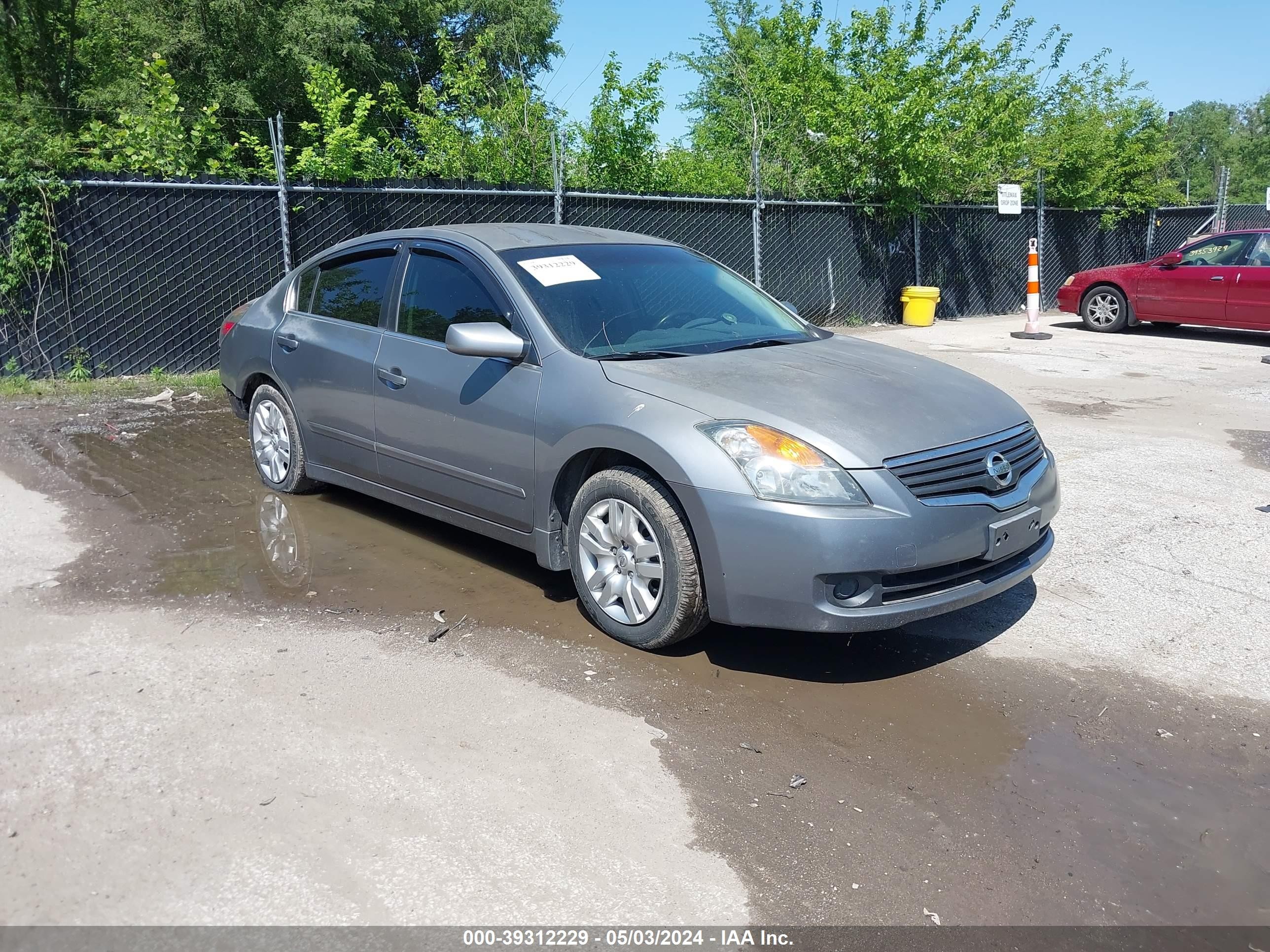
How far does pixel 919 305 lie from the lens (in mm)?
16016

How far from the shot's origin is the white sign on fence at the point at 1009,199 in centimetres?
1680

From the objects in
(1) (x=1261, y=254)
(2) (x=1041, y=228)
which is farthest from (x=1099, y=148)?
(1) (x=1261, y=254)

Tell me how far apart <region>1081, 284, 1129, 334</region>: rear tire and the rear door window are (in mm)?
12484

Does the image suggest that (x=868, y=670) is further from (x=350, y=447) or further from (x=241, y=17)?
(x=241, y=17)

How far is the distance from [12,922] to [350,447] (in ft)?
10.9

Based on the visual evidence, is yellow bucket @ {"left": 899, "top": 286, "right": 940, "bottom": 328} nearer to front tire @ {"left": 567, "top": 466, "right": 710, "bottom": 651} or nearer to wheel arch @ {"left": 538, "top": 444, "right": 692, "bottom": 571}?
wheel arch @ {"left": 538, "top": 444, "right": 692, "bottom": 571}

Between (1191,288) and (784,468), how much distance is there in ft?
41.8

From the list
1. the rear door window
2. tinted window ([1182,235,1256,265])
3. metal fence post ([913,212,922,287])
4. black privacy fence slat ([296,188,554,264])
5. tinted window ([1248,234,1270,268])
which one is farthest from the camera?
metal fence post ([913,212,922,287])

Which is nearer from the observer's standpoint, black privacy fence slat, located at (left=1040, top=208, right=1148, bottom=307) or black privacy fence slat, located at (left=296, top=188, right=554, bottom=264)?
black privacy fence slat, located at (left=296, top=188, right=554, bottom=264)

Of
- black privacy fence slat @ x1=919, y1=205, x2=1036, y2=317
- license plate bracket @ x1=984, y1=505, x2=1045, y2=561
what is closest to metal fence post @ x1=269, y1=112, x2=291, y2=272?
license plate bracket @ x1=984, y1=505, x2=1045, y2=561

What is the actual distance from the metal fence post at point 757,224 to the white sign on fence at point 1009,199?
190 inches

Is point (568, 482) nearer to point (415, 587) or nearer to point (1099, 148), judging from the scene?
point (415, 587)

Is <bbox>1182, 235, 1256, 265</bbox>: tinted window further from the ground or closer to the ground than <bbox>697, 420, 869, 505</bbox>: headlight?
further from the ground

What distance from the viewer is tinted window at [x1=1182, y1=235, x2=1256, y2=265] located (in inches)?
538
